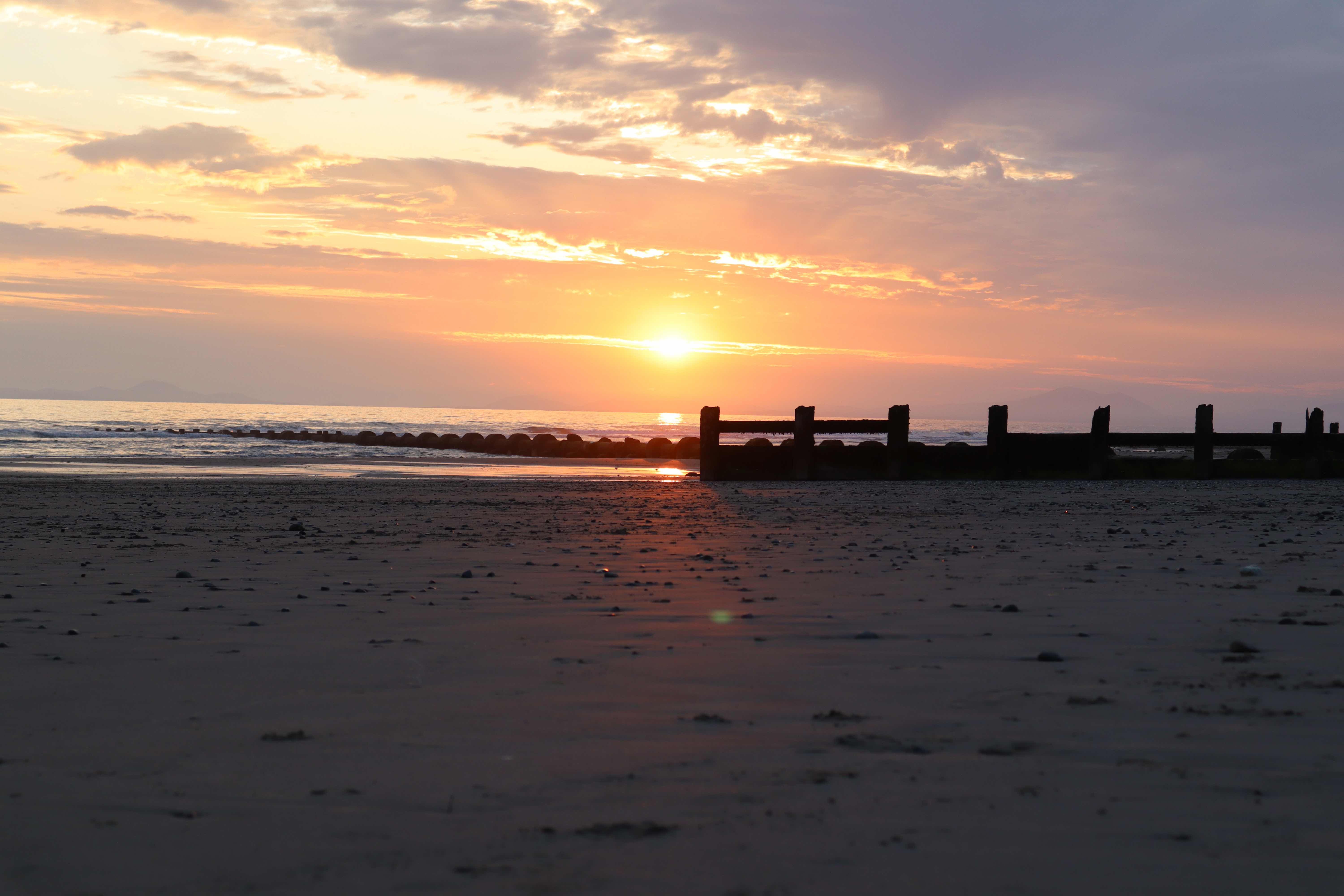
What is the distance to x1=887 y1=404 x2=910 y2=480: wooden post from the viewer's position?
17859 mm

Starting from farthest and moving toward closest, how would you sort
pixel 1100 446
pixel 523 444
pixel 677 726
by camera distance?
pixel 523 444, pixel 1100 446, pixel 677 726

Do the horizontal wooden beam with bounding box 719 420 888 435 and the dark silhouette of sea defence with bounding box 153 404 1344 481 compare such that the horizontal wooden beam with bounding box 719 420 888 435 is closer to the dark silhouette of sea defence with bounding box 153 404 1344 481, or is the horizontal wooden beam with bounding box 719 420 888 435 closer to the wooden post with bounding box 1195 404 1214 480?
the dark silhouette of sea defence with bounding box 153 404 1344 481

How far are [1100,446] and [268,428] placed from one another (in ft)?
179

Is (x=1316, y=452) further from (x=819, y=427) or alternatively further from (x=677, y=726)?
(x=677, y=726)

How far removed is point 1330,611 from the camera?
15.6 ft

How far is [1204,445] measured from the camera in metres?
17.7

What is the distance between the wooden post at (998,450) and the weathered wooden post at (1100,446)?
144 centimetres

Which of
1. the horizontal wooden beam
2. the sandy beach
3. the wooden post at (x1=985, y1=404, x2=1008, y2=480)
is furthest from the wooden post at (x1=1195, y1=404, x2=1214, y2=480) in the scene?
the sandy beach

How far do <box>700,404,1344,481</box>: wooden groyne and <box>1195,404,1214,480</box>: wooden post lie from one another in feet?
0.05

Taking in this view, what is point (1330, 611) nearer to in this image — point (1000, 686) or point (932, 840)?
point (1000, 686)

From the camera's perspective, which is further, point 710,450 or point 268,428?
point 268,428

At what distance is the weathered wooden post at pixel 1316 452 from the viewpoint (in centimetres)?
1778

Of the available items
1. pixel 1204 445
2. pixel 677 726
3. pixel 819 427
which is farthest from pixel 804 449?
pixel 677 726

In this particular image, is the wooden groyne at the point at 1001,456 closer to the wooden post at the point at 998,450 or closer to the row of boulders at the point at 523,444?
the wooden post at the point at 998,450
